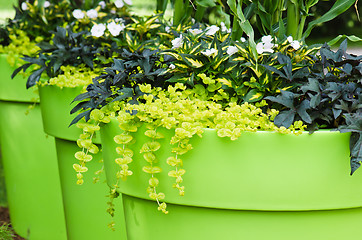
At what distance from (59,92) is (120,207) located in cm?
46

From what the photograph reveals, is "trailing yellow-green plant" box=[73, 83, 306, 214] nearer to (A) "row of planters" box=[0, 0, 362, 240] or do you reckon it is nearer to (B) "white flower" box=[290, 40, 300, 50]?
(A) "row of planters" box=[0, 0, 362, 240]

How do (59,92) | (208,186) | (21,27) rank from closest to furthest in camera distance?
(208,186) < (59,92) < (21,27)

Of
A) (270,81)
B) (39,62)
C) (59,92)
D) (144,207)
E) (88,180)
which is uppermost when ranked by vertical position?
(39,62)

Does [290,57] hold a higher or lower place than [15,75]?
lower

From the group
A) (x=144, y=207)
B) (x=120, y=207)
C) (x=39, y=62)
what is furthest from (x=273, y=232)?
(x=39, y=62)

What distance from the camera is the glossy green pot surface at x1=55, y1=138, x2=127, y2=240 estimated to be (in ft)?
6.70

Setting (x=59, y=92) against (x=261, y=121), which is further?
(x=59, y=92)

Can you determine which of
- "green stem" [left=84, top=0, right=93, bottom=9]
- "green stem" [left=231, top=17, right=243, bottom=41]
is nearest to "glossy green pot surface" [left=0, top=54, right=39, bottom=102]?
"green stem" [left=84, top=0, right=93, bottom=9]

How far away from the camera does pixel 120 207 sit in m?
1.99

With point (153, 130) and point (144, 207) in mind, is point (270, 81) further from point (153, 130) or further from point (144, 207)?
point (144, 207)

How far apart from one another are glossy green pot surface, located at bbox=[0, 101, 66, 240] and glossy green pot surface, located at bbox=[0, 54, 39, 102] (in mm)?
51

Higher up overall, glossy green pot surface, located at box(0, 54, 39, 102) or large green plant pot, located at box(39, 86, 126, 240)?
glossy green pot surface, located at box(0, 54, 39, 102)

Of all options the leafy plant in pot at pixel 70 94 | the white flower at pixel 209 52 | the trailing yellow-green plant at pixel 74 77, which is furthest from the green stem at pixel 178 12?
the white flower at pixel 209 52

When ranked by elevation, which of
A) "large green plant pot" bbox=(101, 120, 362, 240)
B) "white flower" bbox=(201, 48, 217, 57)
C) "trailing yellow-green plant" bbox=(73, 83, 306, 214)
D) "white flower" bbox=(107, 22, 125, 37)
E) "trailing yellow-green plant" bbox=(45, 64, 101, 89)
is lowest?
"large green plant pot" bbox=(101, 120, 362, 240)
